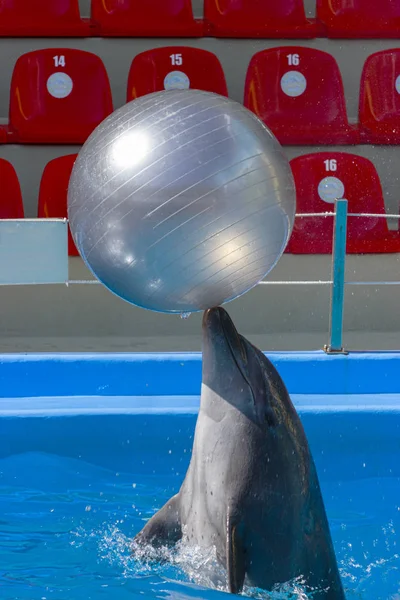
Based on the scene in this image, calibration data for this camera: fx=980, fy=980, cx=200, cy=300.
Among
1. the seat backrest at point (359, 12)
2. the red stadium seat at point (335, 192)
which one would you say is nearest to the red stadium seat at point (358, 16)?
the seat backrest at point (359, 12)

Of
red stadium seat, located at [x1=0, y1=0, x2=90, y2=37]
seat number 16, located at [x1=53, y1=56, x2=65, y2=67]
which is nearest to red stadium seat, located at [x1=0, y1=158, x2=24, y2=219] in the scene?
Result: seat number 16, located at [x1=53, y1=56, x2=65, y2=67]

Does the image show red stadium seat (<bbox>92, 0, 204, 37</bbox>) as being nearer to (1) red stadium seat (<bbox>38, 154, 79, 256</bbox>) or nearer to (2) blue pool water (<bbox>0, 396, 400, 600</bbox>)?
(1) red stadium seat (<bbox>38, 154, 79, 256</bbox>)

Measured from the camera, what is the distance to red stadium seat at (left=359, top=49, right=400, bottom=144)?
23.6 ft

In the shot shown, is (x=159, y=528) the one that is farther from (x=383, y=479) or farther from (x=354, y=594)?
(x=383, y=479)

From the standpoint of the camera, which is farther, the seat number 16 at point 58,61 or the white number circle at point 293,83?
the white number circle at point 293,83

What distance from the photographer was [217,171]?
2279mm

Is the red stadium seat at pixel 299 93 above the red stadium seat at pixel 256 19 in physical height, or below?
below

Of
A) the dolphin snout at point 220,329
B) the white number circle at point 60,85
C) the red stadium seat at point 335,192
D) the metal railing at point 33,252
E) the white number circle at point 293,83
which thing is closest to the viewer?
the dolphin snout at point 220,329

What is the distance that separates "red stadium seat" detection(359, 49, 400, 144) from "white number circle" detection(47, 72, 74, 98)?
2.13m

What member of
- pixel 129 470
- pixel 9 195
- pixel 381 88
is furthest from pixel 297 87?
pixel 129 470

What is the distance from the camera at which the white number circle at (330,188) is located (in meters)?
6.61

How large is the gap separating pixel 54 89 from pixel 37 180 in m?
0.69

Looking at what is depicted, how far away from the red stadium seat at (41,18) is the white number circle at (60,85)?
593 mm

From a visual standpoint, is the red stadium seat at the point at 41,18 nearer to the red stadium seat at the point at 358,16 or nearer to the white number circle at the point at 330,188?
the red stadium seat at the point at 358,16
